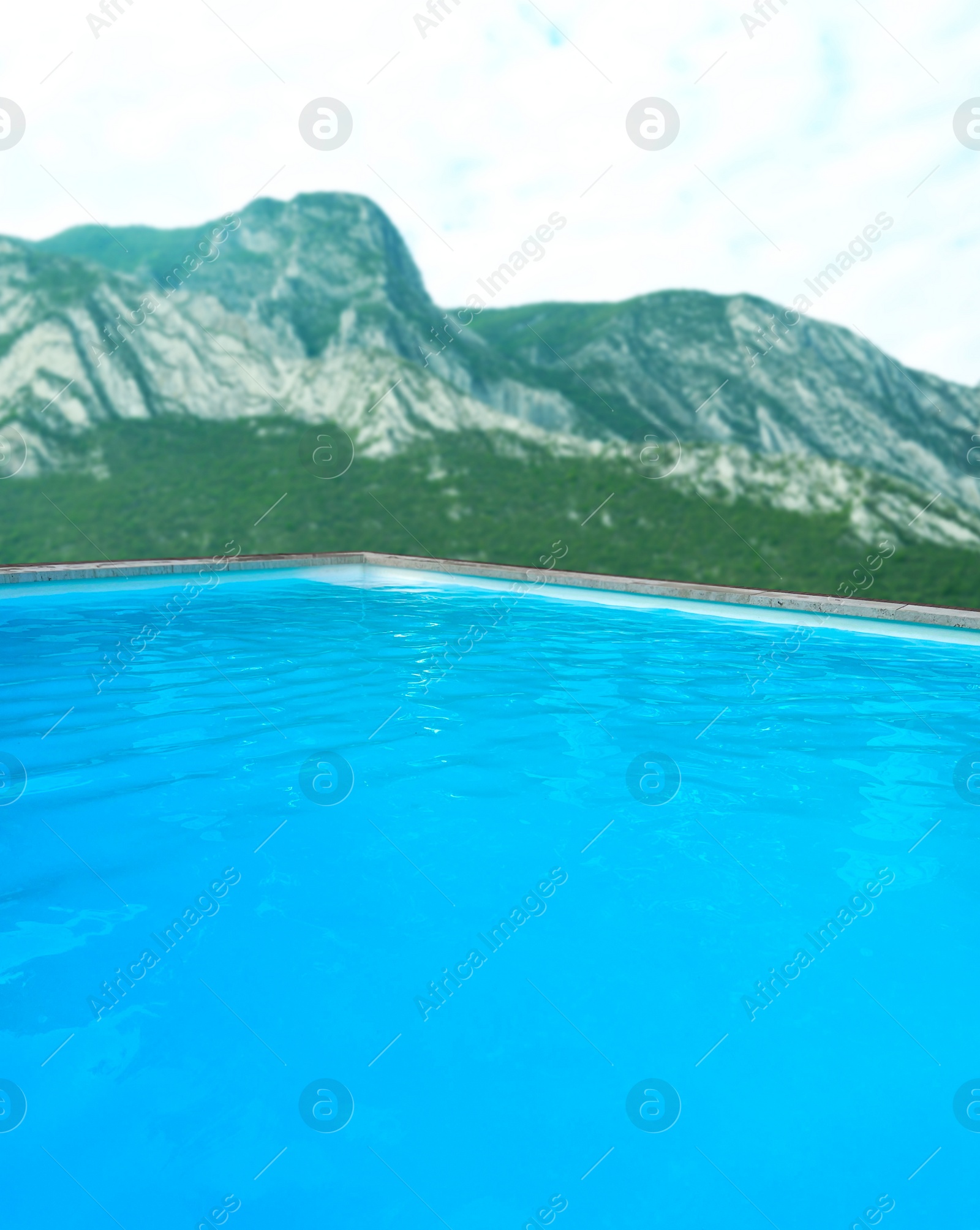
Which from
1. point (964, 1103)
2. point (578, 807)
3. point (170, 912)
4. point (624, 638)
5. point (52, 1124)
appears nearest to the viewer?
point (52, 1124)

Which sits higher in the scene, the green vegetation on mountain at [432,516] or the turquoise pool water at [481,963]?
the turquoise pool water at [481,963]

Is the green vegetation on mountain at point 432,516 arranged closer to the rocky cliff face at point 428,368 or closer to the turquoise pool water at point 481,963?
the rocky cliff face at point 428,368

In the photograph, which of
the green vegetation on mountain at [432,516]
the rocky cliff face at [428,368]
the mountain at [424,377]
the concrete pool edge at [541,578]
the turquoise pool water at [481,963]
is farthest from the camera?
the rocky cliff face at [428,368]

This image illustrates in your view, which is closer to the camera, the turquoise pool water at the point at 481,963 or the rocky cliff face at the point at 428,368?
the turquoise pool water at the point at 481,963

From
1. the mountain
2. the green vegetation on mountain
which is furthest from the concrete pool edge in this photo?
the mountain

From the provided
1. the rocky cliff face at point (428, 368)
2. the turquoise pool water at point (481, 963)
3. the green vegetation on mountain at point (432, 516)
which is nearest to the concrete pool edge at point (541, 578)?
the turquoise pool water at point (481, 963)

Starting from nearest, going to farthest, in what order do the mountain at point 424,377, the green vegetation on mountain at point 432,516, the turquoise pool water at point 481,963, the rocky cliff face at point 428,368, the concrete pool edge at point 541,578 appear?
the turquoise pool water at point 481,963 < the concrete pool edge at point 541,578 < the green vegetation on mountain at point 432,516 < the mountain at point 424,377 < the rocky cliff face at point 428,368

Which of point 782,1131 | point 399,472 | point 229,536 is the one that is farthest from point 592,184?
point 399,472

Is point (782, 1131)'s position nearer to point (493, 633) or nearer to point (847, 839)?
point (847, 839)
